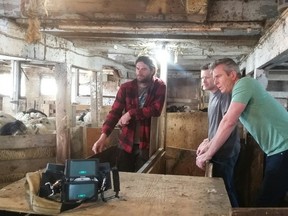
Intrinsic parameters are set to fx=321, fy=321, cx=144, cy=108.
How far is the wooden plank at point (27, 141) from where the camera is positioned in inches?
183

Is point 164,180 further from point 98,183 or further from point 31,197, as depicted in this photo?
point 31,197

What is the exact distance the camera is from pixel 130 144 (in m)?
3.12

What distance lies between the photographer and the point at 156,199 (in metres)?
1.42

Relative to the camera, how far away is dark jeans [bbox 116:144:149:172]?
10.3ft

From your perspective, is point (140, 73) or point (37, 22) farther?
point (37, 22)

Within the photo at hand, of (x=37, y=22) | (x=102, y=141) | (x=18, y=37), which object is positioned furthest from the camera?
(x=18, y=37)

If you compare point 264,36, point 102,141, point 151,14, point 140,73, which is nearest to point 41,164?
point 102,141

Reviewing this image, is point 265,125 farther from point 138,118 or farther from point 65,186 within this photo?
point 65,186

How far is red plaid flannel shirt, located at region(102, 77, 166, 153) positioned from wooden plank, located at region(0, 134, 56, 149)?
2.20 m

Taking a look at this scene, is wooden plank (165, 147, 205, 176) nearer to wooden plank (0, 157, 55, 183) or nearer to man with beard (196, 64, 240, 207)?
man with beard (196, 64, 240, 207)

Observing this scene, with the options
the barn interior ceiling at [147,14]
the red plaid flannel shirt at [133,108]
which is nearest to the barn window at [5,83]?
the barn interior ceiling at [147,14]

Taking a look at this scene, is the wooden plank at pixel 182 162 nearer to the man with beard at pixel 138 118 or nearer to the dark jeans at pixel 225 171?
the man with beard at pixel 138 118

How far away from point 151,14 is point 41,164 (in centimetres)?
316

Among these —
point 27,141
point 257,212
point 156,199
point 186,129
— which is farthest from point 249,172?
point 27,141
